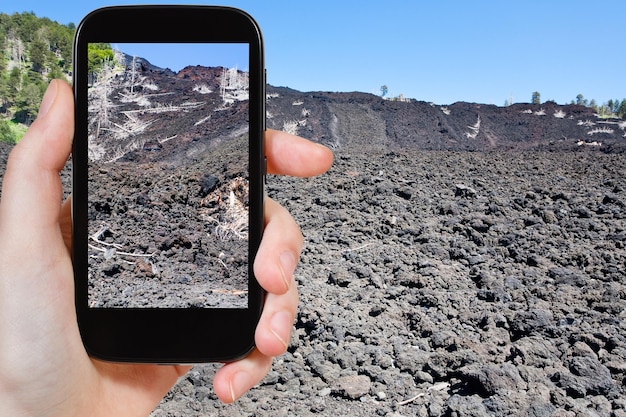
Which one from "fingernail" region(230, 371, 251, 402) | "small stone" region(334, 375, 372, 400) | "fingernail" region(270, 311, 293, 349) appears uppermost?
"fingernail" region(270, 311, 293, 349)

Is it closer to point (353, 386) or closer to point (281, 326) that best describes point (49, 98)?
point (281, 326)

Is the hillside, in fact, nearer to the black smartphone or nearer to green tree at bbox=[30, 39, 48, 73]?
green tree at bbox=[30, 39, 48, 73]

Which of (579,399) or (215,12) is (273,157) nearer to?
(215,12)

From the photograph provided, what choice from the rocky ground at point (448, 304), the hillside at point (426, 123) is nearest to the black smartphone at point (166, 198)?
the rocky ground at point (448, 304)

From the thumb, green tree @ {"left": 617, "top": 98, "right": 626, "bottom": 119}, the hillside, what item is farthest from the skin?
green tree @ {"left": 617, "top": 98, "right": 626, "bottom": 119}

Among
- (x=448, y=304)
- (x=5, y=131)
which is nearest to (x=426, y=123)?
(x=5, y=131)

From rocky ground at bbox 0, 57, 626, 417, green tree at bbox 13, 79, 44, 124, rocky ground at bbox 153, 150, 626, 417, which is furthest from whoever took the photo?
green tree at bbox 13, 79, 44, 124

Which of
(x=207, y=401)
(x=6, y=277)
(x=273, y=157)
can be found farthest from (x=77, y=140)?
(x=207, y=401)
